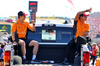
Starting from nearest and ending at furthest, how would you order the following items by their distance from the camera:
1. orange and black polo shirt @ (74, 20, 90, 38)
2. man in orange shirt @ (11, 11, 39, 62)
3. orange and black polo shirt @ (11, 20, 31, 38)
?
man in orange shirt @ (11, 11, 39, 62) < orange and black polo shirt @ (74, 20, 90, 38) < orange and black polo shirt @ (11, 20, 31, 38)

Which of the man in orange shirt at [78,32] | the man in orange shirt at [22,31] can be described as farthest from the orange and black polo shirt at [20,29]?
the man in orange shirt at [78,32]

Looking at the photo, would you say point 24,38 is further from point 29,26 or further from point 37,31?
point 37,31

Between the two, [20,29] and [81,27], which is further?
[20,29]

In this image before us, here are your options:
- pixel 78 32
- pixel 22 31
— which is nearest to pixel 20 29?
pixel 22 31

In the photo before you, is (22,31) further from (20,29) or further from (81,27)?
(81,27)

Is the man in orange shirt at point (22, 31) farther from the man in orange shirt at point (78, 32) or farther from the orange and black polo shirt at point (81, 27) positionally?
the orange and black polo shirt at point (81, 27)

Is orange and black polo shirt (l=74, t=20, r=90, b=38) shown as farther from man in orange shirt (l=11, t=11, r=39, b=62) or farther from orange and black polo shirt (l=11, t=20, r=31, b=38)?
orange and black polo shirt (l=11, t=20, r=31, b=38)

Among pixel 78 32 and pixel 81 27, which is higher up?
pixel 81 27

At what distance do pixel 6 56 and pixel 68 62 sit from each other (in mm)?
1895

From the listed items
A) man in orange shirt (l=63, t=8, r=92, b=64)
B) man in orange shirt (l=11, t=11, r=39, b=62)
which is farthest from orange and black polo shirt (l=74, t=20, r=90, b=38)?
man in orange shirt (l=11, t=11, r=39, b=62)

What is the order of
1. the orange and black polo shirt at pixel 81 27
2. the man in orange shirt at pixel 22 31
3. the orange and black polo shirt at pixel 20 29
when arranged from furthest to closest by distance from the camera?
the orange and black polo shirt at pixel 20 29, the orange and black polo shirt at pixel 81 27, the man in orange shirt at pixel 22 31

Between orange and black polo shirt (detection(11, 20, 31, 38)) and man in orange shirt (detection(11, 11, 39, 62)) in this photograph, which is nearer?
man in orange shirt (detection(11, 11, 39, 62))

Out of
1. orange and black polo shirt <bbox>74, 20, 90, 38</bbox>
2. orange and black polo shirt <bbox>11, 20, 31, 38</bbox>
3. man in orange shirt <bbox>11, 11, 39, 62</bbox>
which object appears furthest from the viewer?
orange and black polo shirt <bbox>11, 20, 31, 38</bbox>

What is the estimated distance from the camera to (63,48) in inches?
252
